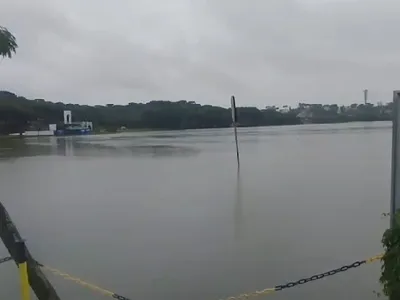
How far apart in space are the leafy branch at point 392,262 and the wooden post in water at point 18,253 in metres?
2.06

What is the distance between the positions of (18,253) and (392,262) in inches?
84.8

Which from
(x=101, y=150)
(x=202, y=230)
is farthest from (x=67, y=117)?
(x=202, y=230)

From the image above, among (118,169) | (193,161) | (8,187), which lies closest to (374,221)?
(8,187)

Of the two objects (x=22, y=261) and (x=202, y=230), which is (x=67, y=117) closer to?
(x=202, y=230)

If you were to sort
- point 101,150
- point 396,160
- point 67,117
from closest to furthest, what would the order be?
point 396,160 < point 101,150 < point 67,117

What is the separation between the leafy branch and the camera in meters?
3.06

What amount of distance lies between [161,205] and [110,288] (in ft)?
16.3

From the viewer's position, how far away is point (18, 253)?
9.58ft

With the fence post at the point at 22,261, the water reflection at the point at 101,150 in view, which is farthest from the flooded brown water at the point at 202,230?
the water reflection at the point at 101,150

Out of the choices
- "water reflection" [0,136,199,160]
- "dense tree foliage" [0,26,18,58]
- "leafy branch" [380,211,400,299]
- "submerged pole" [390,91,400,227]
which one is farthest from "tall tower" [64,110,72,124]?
"leafy branch" [380,211,400,299]

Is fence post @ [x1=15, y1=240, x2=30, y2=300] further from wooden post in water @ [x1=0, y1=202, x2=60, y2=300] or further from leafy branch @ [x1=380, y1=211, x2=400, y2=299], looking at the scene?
leafy branch @ [x1=380, y1=211, x2=400, y2=299]

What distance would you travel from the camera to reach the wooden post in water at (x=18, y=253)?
9.78ft

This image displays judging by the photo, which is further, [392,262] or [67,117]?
[67,117]

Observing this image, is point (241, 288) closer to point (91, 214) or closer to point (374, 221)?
point (374, 221)
